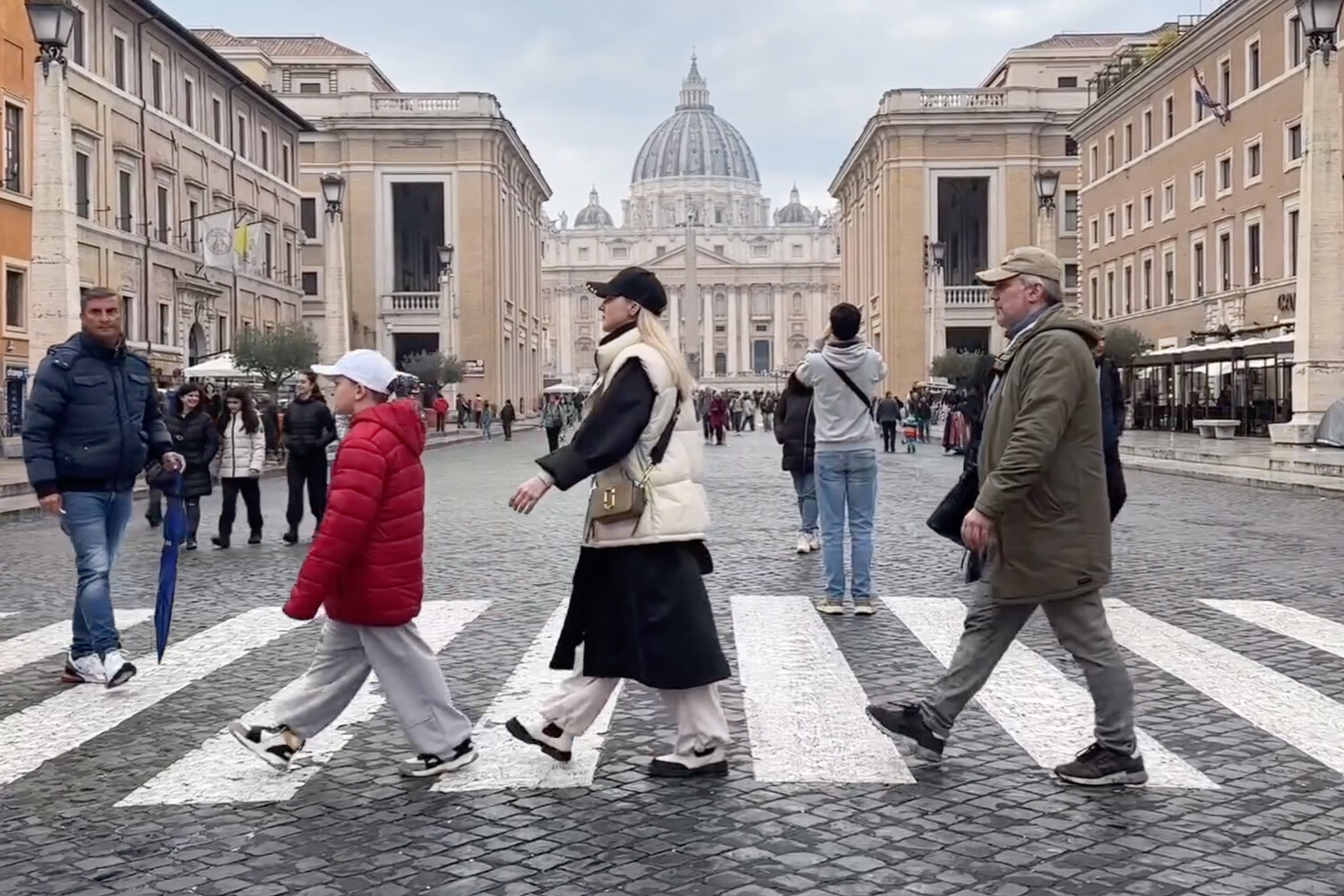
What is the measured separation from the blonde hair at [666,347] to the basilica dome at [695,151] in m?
170

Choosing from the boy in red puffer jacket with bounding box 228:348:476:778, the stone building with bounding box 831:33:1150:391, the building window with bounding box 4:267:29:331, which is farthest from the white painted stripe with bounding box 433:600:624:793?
the stone building with bounding box 831:33:1150:391

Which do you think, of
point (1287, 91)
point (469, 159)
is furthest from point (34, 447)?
point (469, 159)

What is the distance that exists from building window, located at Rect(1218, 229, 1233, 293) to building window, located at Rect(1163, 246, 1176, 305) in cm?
349

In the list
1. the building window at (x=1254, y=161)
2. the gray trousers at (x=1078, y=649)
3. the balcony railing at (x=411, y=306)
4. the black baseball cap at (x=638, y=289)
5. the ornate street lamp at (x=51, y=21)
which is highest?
the building window at (x=1254, y=161)

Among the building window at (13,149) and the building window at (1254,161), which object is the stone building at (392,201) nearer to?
the building window at (13,149)

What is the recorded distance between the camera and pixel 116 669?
6.54 meters

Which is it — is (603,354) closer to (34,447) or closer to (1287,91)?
(34,447)

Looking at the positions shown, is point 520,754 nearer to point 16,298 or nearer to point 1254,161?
point 16,298

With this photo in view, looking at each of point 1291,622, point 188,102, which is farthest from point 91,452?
point 188,102

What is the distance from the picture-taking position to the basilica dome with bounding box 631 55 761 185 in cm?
17375

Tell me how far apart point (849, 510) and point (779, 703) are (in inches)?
103

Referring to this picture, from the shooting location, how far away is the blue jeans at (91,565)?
6.54 m

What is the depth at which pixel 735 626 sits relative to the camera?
26.6ft

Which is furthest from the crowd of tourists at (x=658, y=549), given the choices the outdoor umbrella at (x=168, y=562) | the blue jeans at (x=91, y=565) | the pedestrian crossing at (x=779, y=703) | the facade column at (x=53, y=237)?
the facade column at (x=53, y=237)
